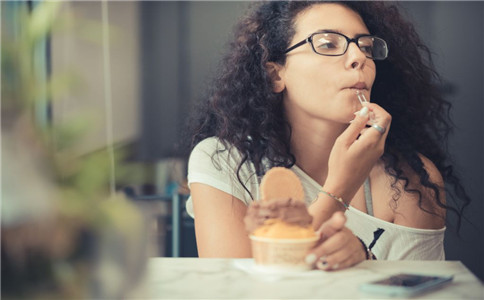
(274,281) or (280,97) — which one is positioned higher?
(280,97)

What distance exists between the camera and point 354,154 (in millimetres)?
1293

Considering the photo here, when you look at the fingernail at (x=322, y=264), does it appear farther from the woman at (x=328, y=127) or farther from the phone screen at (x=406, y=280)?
the woman at (x=328, y=127)

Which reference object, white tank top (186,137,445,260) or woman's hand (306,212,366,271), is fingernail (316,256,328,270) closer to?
woman's hand (306,212,366,271)

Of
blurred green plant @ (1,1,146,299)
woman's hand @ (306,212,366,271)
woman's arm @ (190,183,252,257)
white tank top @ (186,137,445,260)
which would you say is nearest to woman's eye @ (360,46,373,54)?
white tank top @ (186,137,445,260)

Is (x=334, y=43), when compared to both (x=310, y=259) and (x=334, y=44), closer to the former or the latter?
(x=334, y=44)

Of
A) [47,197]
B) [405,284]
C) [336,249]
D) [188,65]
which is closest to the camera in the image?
[47,197]

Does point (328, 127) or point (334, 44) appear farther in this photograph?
point (328, 127)

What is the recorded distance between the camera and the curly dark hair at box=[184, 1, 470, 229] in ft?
5.16

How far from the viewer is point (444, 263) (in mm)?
870

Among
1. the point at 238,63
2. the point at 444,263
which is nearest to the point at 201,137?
the point at 238,63

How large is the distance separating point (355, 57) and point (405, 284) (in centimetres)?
80

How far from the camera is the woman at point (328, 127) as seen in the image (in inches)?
53.1

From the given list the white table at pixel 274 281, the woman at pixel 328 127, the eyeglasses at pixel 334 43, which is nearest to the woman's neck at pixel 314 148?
the woman at pixel 328 127

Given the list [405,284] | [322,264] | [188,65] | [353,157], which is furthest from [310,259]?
[188,65]
